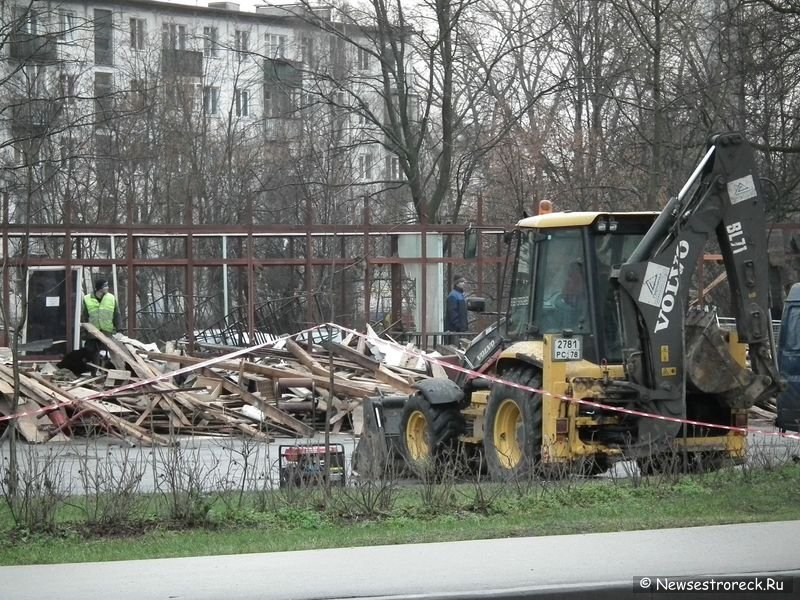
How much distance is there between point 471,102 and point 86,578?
2951cm

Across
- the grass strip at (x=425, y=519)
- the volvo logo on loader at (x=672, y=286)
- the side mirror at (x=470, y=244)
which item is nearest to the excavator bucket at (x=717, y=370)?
the volvo logo on loader at (x=672, y=286)

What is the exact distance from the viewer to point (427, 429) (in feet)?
47.4

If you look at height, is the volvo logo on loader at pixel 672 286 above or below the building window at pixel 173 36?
below

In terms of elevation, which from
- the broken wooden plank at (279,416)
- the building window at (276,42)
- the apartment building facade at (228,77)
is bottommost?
the broken wooden plank at (279,416)

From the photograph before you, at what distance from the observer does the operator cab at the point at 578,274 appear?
13.0 metres

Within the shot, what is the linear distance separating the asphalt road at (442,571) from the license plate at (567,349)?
351 cm

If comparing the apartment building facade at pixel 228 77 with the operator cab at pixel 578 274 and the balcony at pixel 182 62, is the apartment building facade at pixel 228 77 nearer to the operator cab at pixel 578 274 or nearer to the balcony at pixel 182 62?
the balcony at pixel 182 62

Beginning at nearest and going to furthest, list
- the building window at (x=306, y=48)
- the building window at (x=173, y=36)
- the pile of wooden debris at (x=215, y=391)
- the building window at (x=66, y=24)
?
the pile of wooden debris at (x=215, y=391) → the building window at (x=66, y=24) → the building window at (x=173, y=36) → the building window at (x=306, y=48)

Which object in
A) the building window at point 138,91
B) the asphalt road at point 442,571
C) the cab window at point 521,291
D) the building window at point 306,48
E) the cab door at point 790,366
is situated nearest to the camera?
the asphalt road at point 442,571

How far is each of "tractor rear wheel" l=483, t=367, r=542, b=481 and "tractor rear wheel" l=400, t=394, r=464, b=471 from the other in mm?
579

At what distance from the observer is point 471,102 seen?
36.2 metres

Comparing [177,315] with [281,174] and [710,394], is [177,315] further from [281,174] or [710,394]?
[710,394]

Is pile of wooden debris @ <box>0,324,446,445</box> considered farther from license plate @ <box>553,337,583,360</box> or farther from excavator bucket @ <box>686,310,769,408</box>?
excavator bucket @ <box>686,310,769,408</box>

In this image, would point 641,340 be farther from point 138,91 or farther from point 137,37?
point 137,37
